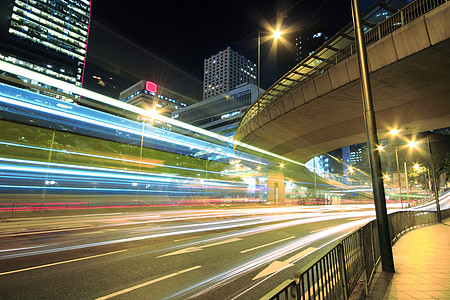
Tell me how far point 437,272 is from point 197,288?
240 inches

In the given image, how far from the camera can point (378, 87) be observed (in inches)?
537

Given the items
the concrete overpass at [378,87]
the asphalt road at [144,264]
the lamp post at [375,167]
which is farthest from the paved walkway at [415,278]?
the concrete overpass at [378,87]

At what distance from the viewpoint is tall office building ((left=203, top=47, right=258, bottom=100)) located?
508ft

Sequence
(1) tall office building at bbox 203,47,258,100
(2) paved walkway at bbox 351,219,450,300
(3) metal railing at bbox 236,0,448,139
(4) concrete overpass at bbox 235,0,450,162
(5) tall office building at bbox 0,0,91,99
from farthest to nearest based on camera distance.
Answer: (1) tall office building at bbox 203,47,258,100, (5) tall office building at bbox 0,0,91,99, (3) metal railing at bbox 236,0,448,139, (4) concrete overpass at bbox 235,0,450,162, (2) paved walkway at bbox 351,219,450,300

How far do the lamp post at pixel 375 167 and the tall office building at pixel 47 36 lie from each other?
117356mm

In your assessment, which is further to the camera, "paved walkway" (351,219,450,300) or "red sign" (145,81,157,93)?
"red sign" (145,81,157,93)

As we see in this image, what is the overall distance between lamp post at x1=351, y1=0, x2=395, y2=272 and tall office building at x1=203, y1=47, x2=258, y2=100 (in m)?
148

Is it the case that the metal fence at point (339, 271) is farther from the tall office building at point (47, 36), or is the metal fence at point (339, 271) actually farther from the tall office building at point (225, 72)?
the tall office building at point (225, 72)

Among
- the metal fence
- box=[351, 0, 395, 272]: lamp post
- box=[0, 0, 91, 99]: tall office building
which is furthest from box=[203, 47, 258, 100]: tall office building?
the metal fence

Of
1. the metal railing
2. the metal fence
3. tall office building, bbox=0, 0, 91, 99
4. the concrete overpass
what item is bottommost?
the metal fence

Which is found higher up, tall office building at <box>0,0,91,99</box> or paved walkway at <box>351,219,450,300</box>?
tall office building at <box>0,0,91,99</box>

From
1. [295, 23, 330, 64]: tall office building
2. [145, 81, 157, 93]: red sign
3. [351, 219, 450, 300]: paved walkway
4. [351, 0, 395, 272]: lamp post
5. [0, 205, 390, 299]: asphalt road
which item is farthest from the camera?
[295, 23, 330, 64]: tall office building

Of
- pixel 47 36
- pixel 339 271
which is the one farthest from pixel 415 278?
pixel 47 36

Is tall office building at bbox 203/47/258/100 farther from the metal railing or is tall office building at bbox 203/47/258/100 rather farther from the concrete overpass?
the metal railing
